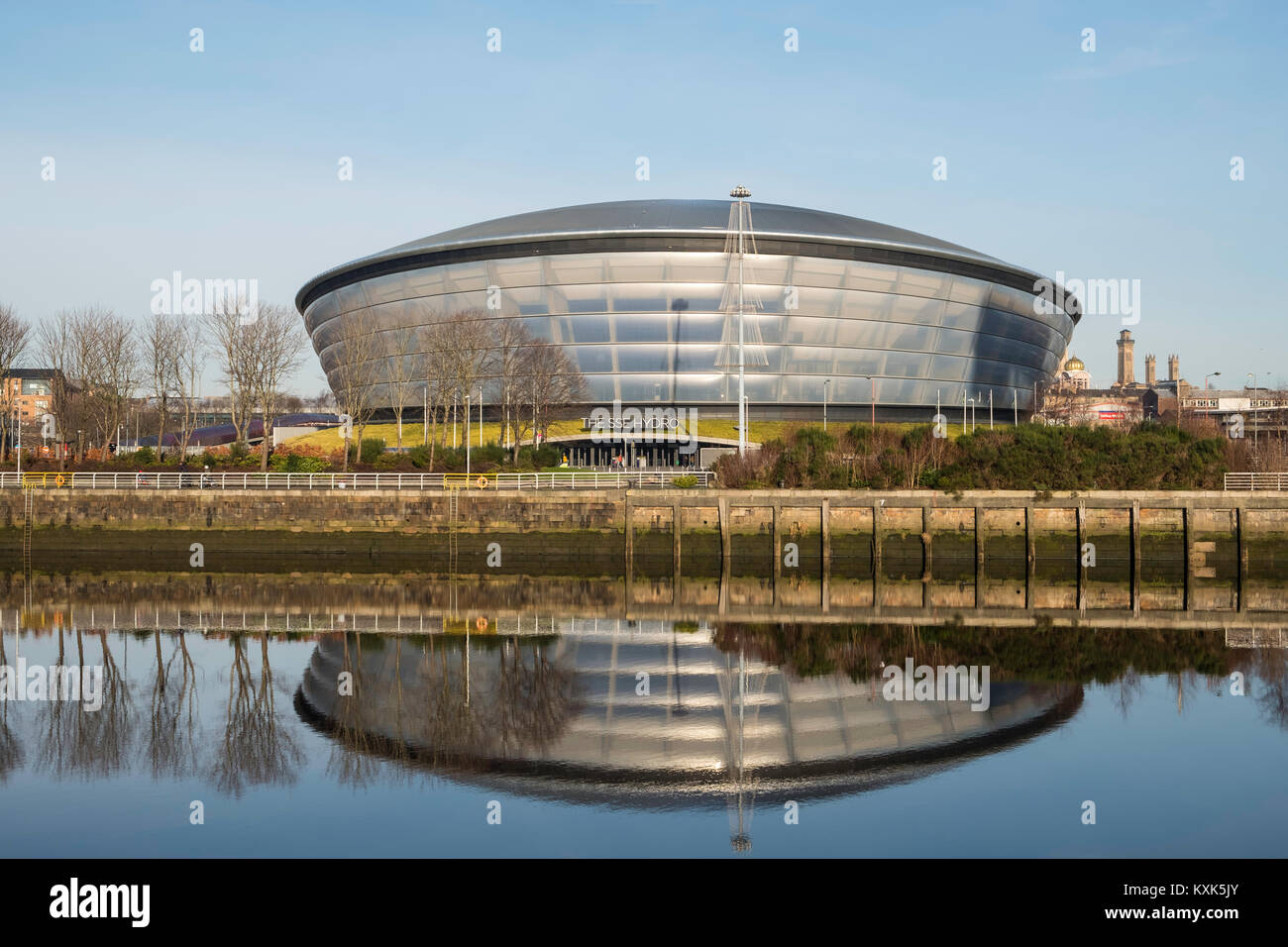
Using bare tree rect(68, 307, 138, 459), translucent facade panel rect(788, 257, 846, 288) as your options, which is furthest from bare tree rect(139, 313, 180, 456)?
translucent facade panel rect(788, 257, 846, 288)

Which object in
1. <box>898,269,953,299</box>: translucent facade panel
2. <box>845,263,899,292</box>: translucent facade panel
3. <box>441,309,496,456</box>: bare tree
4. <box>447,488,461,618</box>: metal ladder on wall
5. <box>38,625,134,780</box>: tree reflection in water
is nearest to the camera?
<box>38,625,134,780</box>: tree reflection in water

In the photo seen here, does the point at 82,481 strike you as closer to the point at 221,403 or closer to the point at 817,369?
the point at 817,369

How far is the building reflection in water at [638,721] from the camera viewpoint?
1748 cm

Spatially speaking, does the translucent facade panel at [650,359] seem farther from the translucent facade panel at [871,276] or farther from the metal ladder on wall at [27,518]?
the metal ladder on wall at [27,518]

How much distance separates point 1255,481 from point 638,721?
3355cm

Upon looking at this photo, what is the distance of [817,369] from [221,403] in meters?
134

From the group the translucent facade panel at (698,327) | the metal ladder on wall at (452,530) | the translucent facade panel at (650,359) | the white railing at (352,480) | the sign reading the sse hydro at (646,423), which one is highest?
the translucent facade panel at (698,327)

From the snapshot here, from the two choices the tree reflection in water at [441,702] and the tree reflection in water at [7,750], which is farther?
the tree reflection in water at [441,702]

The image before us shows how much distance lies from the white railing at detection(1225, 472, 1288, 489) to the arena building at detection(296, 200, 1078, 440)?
96.0ft

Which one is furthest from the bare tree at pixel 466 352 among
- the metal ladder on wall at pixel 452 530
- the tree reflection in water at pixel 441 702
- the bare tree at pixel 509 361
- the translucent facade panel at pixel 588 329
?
the tree reflection in water at pixel 441 702

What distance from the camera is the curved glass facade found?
7338cm

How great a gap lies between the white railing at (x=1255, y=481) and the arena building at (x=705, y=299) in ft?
96.0

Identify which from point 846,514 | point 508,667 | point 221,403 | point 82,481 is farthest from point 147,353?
point 221,403

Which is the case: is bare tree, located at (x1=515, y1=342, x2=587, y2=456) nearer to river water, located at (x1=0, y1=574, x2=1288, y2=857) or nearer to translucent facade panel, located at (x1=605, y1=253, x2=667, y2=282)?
translucent facade panel, located at (x1=605, y1=253, x2=667, y2=282)
